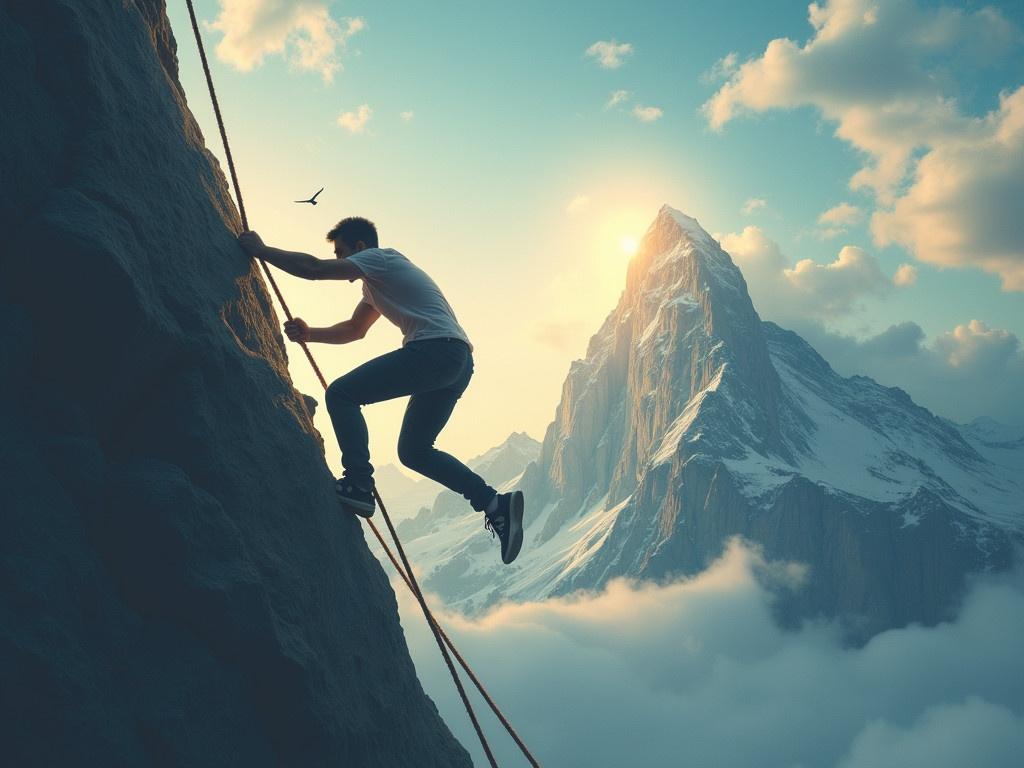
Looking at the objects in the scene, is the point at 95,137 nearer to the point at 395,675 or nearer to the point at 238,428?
the point at 238,428

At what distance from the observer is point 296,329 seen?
8094 millimetres

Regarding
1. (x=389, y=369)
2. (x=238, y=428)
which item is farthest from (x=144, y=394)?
(x=389, y=369)

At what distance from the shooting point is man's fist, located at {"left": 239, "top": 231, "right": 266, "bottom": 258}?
7.18m

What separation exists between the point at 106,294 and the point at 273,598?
2.31 m

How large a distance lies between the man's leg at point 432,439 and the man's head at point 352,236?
61.9 inches

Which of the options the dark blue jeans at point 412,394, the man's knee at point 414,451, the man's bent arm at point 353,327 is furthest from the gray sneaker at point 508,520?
the man's bent arm at point 353,327

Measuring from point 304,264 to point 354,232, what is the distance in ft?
4.00

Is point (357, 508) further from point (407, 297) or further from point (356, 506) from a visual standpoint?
point (407, 297)

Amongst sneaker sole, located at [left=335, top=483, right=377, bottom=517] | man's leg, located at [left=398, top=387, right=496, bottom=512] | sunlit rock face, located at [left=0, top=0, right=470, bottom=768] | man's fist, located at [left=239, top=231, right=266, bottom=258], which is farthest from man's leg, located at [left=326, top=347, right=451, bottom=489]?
man's fist, located at [left=239, top=231, right=266, bottom=258]

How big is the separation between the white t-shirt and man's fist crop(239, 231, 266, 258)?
2.63ft

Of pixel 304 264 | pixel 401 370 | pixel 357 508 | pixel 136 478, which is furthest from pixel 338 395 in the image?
pixel 136 478

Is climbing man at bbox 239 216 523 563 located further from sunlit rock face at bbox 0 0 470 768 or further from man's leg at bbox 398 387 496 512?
sunlit rock face at bbox 0 0 470 768

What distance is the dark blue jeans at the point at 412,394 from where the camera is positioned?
24.3ft

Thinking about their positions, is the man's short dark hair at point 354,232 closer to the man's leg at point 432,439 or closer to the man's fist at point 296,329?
the man's fist at point 296,329
